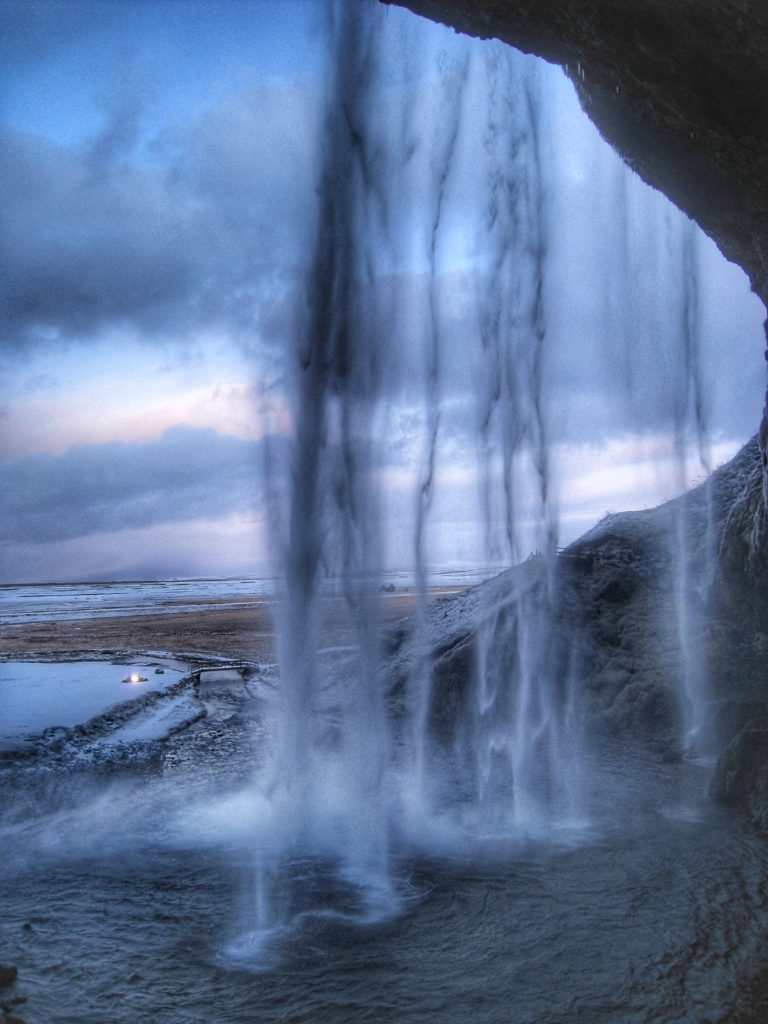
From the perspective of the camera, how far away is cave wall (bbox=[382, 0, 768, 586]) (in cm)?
533

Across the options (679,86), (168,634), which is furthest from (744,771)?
(168,634)

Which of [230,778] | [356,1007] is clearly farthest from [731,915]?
[230,778]

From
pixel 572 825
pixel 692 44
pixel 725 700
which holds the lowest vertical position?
pixel 572 825

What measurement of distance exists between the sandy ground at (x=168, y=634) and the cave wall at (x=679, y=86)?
29.0ft

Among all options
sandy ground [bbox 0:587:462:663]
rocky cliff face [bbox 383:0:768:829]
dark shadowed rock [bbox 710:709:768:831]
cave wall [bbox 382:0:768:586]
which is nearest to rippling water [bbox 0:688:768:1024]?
dark shadowed rock [bbox 710:709:768:831]

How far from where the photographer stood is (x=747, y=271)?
26.4 feet

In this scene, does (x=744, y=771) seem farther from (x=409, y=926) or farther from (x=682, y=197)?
(x=682, y=197)

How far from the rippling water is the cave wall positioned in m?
4.71

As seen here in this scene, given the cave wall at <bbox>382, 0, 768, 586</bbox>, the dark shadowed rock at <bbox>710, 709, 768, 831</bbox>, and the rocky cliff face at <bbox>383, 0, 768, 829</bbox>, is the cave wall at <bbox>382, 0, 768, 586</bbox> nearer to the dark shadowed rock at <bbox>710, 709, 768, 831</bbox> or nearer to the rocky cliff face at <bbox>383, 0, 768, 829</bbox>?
the rocky cliff face at <bbox>383, 0, 768, 829</bbox>

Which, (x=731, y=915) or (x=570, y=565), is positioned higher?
(x=570, y=565)

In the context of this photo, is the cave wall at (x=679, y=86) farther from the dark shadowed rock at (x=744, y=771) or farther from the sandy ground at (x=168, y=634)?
the sandy ground at (x=168, y=634)

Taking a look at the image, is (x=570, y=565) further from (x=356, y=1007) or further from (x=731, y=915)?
(x=356, y=1007)

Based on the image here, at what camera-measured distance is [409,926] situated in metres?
4.21

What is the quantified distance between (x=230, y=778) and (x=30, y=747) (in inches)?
113
